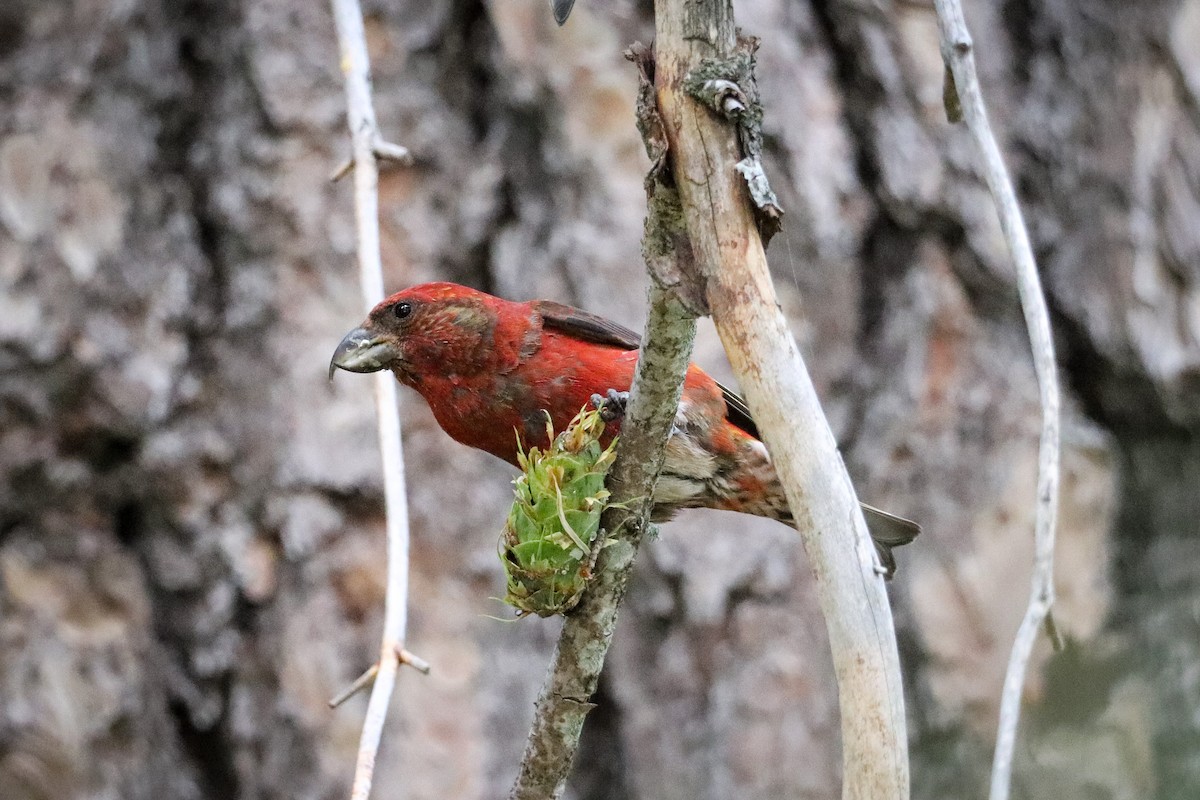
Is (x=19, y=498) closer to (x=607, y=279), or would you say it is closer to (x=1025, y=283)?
(x=607, y=279)

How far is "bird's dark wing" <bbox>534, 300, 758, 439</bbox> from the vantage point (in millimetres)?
3484

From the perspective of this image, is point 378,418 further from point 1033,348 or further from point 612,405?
point 1033,348

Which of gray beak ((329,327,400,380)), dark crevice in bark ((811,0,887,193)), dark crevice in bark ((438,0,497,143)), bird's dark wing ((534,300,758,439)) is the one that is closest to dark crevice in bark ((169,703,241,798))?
gray beak ((329,327,400,380))

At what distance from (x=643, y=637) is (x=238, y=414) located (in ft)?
5.52

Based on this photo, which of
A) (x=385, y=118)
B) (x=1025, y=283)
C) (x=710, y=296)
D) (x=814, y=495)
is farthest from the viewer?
(x=385, y=118)

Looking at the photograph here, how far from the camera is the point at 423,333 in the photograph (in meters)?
3.59

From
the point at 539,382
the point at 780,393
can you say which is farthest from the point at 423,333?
the point at 780,393

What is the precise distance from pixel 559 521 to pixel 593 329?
1160 mm

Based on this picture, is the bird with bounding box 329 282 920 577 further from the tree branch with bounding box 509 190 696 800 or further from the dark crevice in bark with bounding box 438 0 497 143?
the dark crevice in bark with bounding box 438 0 497 143

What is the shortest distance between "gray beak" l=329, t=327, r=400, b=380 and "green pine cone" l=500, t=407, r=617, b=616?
3.98 ft

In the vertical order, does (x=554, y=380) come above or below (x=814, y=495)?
below

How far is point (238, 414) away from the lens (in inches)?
182

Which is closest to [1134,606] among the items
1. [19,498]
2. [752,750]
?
[752,750]

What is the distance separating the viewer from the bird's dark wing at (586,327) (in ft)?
11.4
